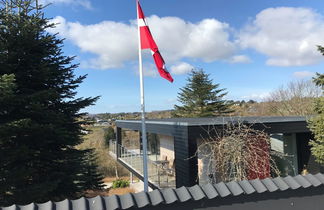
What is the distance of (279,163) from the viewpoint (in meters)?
14.5

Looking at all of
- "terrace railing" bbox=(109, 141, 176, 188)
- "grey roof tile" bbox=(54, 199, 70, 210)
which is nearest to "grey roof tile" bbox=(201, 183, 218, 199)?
"grey roof tile" bbox=(54, 199, 70, 210)

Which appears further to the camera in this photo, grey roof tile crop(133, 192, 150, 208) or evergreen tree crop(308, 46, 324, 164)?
evergreen tree crop(308, 46, 324, 164)

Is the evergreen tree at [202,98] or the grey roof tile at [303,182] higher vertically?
the evergreen tree at [202,98]

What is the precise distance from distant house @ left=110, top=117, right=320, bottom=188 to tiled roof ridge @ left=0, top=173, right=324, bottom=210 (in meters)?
5.87

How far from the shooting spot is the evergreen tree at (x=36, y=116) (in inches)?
297

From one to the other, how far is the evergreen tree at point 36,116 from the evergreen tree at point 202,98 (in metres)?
23.9

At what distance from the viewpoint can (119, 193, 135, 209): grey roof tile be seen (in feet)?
9.25

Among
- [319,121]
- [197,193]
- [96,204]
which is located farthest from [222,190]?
[319,121]

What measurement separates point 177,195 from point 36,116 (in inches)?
255

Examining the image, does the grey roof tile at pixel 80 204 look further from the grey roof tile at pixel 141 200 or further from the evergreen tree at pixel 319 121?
the evergreen tree at pixel 319 121

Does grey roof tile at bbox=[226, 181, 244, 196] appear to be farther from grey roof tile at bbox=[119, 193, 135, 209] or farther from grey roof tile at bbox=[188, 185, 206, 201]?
grey roof tile at bbox=[119, 193, 135, 209]

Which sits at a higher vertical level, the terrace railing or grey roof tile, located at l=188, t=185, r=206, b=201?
grey roof tile, located at l=188, t=185, r=206, b=201

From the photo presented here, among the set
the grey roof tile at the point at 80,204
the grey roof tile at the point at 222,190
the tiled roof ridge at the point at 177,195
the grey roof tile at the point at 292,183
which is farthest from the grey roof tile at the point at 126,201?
the grey roof tile at the point at 292,183

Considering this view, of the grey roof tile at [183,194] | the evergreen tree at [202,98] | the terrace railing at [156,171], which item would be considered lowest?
the terrace railing at [156,171]
